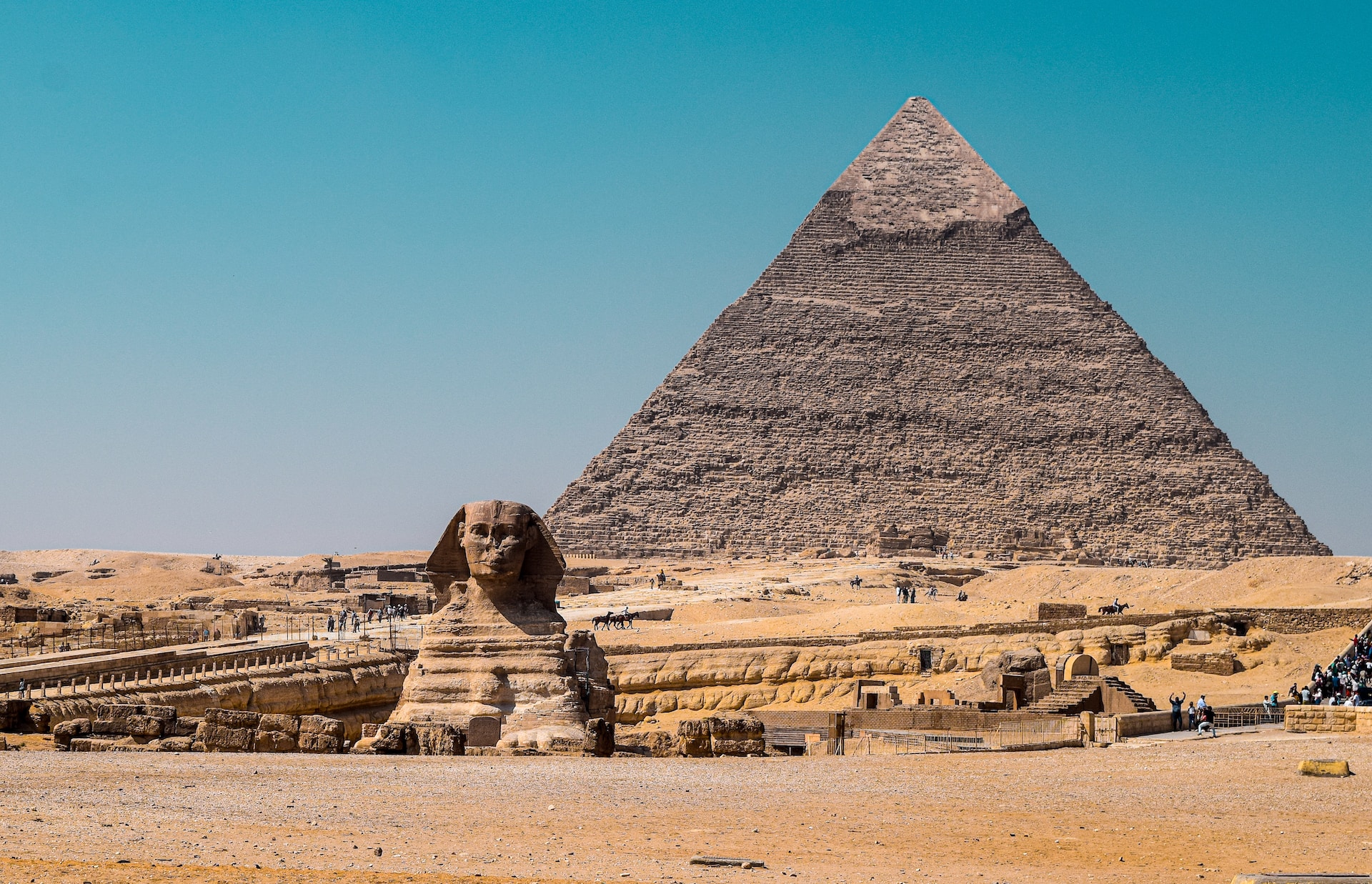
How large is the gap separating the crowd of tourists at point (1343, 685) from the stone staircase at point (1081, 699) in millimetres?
1169

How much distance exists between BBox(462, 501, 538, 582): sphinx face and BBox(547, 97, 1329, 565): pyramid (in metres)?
116

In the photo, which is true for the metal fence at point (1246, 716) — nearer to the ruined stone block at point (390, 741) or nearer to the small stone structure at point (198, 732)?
the ruined stone block at point (390, 741)

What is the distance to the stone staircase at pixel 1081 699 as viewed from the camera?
12992mm

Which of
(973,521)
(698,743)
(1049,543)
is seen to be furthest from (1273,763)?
(973,521)

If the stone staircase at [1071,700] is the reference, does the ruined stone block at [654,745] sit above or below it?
below

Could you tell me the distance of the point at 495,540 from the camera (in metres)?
11.7

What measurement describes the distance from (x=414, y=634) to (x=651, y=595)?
17.7m

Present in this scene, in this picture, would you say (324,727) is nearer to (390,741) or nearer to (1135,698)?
(390,741)

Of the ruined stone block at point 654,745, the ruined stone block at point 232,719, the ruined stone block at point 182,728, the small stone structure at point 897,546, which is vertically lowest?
the ruined stone block at point 654,745

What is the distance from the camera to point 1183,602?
31.6 m

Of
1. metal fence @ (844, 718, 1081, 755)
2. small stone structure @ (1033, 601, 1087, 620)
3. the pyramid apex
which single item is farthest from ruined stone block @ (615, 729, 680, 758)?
the pyramid apex

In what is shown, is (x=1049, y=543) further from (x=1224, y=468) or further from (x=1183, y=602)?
(x=1183, y=602)

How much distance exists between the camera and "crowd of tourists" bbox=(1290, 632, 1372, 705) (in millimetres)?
13234

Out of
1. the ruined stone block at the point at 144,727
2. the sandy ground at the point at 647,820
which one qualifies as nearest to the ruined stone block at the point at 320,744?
the sandy ground at the point at 647,820
